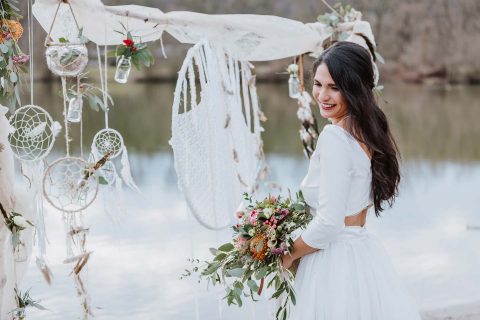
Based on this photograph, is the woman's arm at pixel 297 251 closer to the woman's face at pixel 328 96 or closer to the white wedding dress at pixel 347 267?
the white wedding dress at pixel 347 267

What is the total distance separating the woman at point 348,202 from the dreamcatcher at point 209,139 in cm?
82

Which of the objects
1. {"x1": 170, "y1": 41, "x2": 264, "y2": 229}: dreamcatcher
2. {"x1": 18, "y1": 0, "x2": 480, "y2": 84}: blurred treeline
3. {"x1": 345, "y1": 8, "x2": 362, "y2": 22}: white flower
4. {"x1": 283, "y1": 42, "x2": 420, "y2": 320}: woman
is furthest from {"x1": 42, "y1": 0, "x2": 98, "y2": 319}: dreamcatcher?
{"x1": 18, "y1": 0, "x2": 480, "y2": 84}: blurred treeline

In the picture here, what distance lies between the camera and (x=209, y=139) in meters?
2.71

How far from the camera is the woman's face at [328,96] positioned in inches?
71.5

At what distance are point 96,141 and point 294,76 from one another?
107cm

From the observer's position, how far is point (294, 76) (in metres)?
3.20

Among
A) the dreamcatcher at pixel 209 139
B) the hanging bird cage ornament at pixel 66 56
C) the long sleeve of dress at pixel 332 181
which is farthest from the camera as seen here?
the dreamcatcher at pixel 209 139

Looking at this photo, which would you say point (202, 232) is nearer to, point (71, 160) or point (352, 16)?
point (352, 16)

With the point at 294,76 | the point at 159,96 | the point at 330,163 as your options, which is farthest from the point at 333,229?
the point at 159,96

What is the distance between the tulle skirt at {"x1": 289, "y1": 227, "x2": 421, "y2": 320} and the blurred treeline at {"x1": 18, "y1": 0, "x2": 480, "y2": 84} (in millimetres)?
18935

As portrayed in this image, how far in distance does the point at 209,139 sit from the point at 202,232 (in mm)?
3475

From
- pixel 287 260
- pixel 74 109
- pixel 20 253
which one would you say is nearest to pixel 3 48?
pixel 74 109

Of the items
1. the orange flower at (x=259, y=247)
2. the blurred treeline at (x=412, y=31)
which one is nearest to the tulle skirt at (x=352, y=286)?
the orange flower at (x=259, y=247)

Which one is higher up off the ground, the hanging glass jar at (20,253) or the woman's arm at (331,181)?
the woman's arm at (331,181)
